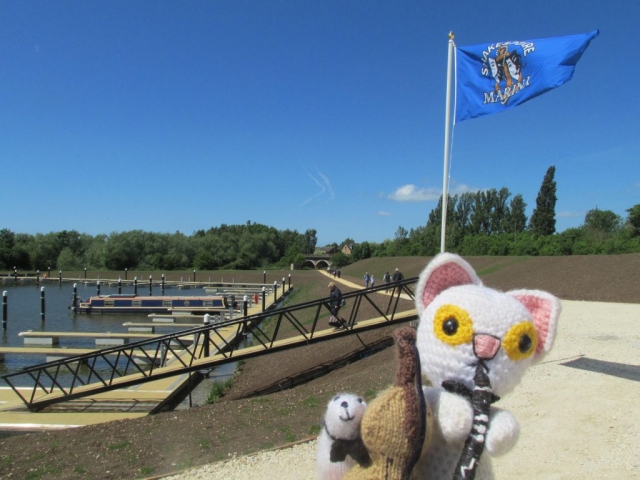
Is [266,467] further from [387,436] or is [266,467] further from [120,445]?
[387,436]

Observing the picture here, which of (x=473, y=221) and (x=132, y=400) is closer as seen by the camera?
(x=132, y=400)

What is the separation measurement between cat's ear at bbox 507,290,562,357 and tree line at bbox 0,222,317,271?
78218mm

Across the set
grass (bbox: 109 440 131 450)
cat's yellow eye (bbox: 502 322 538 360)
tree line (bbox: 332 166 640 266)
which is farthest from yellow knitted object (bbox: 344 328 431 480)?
tree line (bbox: 332 166 640 266)

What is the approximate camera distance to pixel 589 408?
24.1 feet

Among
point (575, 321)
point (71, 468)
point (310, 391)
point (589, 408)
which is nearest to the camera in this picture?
point (71, 468)

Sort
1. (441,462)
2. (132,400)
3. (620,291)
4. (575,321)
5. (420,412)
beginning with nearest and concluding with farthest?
(420,412) < (441,462) < (132,400) < (575,321) < (620,291)

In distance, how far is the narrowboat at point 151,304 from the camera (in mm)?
34981

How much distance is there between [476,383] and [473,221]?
7970cm

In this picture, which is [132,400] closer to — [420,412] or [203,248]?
[420,412]

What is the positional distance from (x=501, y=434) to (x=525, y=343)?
547mm

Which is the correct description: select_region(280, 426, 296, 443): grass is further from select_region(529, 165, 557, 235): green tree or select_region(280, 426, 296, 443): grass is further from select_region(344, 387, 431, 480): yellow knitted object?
select_region(529, 165, 557, 235): green tree

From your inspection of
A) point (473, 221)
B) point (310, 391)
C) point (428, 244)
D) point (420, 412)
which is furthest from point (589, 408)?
point (473, 221)

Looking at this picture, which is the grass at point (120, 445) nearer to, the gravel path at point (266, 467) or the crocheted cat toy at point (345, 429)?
the gravel path at point (266, 467)

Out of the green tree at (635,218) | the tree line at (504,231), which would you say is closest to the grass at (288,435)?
the tree line at (504,231)
